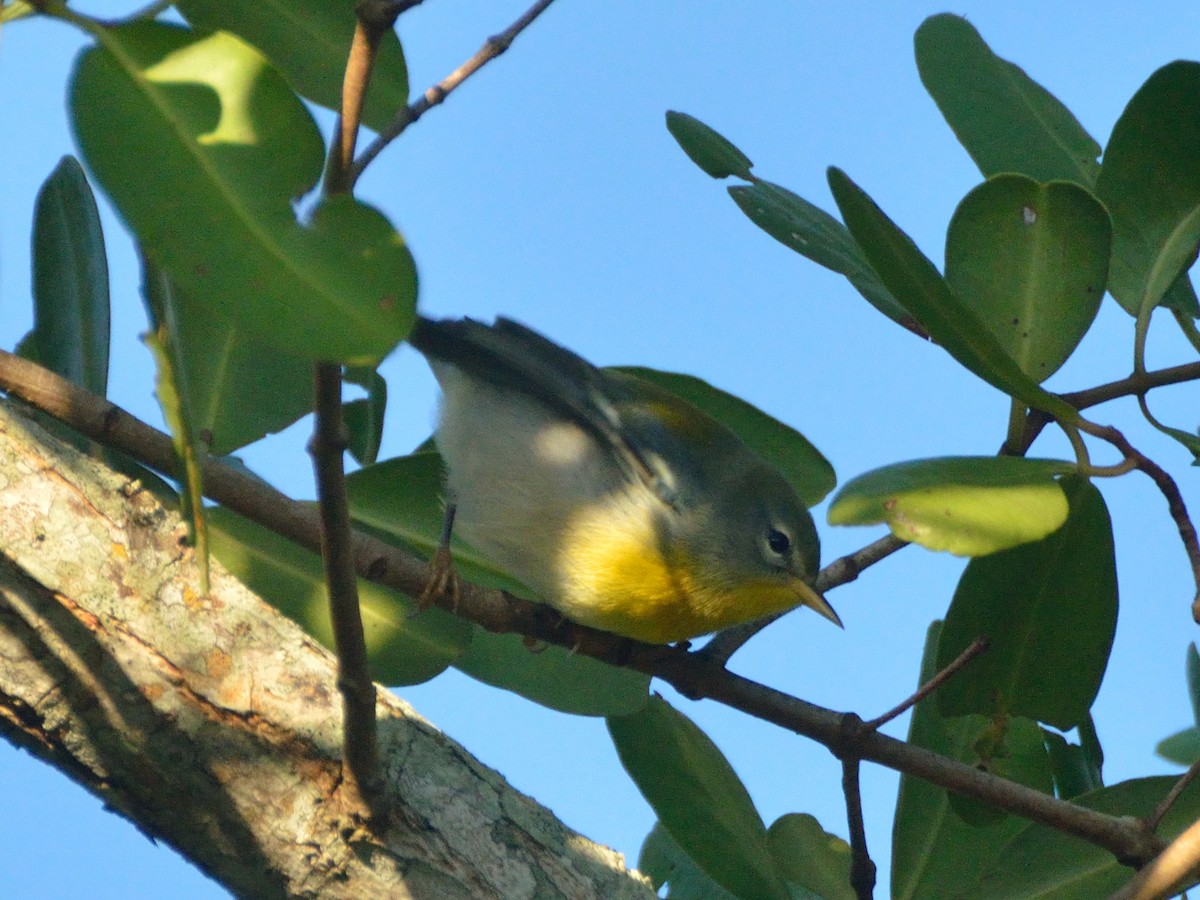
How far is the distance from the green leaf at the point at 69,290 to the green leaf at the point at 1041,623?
168cm

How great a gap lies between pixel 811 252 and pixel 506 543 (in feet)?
3.00

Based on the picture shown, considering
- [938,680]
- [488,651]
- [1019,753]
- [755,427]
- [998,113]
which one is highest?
[998,113]

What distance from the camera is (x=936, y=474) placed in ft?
5.35

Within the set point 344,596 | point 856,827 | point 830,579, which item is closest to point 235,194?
point 344,596

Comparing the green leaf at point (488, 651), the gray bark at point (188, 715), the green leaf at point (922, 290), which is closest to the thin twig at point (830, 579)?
the green leaf at point (488, 651)

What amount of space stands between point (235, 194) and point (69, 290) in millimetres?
1382

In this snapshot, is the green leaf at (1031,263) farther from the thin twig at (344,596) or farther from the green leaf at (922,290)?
the thin twig at (344,596)

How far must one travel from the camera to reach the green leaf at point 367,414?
8.70 feet

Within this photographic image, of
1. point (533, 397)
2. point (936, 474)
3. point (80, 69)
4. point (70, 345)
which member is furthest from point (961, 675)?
point (70, 345)

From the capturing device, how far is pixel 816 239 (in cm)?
226

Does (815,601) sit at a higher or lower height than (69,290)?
higher

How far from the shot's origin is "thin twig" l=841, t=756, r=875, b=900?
2.04 metres

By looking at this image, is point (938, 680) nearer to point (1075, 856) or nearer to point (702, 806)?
point (1075, 856)

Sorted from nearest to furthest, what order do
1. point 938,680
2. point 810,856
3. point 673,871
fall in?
point 938,680 < point 810,856 < point 673,871
